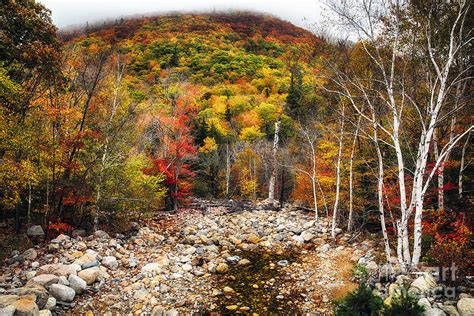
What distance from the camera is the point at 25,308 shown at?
5824 mm

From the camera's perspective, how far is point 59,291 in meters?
7.45

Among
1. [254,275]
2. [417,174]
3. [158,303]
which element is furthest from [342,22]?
[158,303]

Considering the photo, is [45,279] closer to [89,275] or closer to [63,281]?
[63,281]

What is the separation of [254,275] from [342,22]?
9177 mm

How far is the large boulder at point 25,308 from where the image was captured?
5.73 m

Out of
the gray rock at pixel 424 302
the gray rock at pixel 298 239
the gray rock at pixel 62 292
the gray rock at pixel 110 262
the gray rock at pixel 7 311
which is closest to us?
the gray rock at pixel 7 311

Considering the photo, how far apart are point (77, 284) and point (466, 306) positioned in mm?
9381

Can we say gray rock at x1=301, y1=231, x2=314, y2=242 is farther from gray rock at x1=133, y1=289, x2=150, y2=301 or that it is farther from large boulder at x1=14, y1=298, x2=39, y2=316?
large boulder at x1=14, y1=298, x2=39, y2=316

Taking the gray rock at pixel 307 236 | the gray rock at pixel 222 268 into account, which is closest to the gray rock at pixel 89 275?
the gray rock at pixel 222 268

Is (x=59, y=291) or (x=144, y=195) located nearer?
(x=59, y=291)

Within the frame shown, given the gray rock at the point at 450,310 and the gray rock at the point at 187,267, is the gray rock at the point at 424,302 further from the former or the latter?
the gray rock at the point at 187,267

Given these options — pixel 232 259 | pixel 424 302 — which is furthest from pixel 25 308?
pixel 424 302

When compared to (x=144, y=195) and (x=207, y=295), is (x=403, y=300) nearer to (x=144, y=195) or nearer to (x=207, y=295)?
(x=207, y=295)

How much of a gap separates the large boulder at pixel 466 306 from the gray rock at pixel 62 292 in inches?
357
